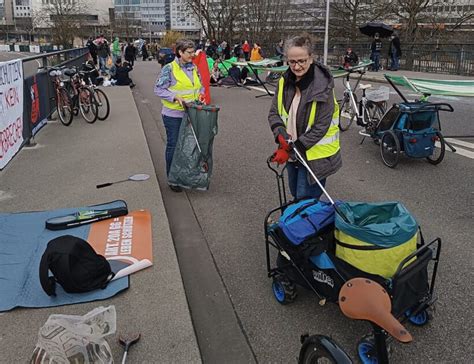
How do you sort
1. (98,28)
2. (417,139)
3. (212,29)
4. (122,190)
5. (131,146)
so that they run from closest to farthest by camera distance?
(122,190) → (417,139) → (131,146) → (212,29) → (98,28)

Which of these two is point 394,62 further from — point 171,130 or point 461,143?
point 171,130

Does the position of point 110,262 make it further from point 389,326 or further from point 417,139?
point 417,139

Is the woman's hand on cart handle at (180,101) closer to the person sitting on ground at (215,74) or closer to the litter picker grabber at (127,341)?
the litter picker grabber at (127,341)

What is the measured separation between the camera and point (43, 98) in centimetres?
1002

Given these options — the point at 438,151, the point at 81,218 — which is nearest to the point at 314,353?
the point at 81,218

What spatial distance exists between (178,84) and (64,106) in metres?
5.80

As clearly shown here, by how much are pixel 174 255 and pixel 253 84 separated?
15.6 m

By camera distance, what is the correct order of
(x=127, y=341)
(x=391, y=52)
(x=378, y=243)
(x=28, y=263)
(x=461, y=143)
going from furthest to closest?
(x=391, y=52) → (x=461, y=143) → (x=28, y=263) → (x=127, y=341) → (x=378, y=243)

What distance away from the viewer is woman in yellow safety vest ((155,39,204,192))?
19.0ft

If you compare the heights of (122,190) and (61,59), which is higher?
(61,59)

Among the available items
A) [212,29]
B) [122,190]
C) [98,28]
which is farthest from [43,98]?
[98,28]

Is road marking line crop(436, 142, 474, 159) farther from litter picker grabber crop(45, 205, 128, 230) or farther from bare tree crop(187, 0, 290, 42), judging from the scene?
bare tree crop(187, 0, 290, 42)

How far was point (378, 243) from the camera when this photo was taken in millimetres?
2791

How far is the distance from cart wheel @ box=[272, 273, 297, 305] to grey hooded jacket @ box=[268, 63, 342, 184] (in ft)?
2.72
